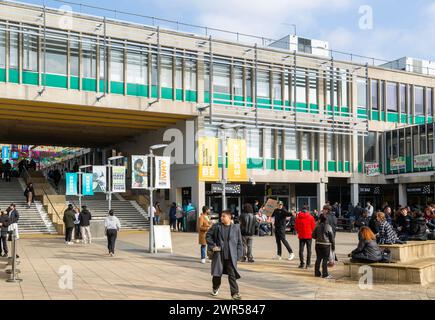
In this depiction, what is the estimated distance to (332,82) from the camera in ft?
125

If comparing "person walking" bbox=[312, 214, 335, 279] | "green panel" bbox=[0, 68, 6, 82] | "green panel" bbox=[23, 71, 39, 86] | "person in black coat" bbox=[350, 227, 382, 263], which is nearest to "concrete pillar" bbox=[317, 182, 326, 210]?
"green panel" bbox=[23, 71, 39, 86]

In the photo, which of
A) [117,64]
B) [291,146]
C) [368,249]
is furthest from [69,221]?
[291,146]

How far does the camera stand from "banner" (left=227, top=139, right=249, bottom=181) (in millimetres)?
32250

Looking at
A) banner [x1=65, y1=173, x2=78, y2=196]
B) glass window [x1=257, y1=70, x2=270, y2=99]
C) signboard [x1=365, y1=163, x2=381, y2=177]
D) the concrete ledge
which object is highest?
glass window [x1=257, y1=70, x2=270, y2=99]

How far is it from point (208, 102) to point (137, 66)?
4.78m

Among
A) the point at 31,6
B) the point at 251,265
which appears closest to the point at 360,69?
the point at 31,6

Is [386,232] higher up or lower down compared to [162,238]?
higher up

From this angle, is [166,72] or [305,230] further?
[166,72]

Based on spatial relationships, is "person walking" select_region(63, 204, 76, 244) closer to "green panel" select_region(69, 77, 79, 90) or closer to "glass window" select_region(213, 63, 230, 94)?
"green panel" select_region(69, 77, 79, 90)

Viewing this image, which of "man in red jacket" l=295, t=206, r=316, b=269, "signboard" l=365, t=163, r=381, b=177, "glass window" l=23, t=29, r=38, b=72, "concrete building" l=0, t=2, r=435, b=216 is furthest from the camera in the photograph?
"signboard" l=365, t=163, r=381, b=177

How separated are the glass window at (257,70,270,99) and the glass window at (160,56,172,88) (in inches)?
246

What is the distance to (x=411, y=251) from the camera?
544 inches

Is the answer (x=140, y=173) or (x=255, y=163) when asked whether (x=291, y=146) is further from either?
(x=140, y=173)

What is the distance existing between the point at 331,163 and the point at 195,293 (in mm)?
28953
